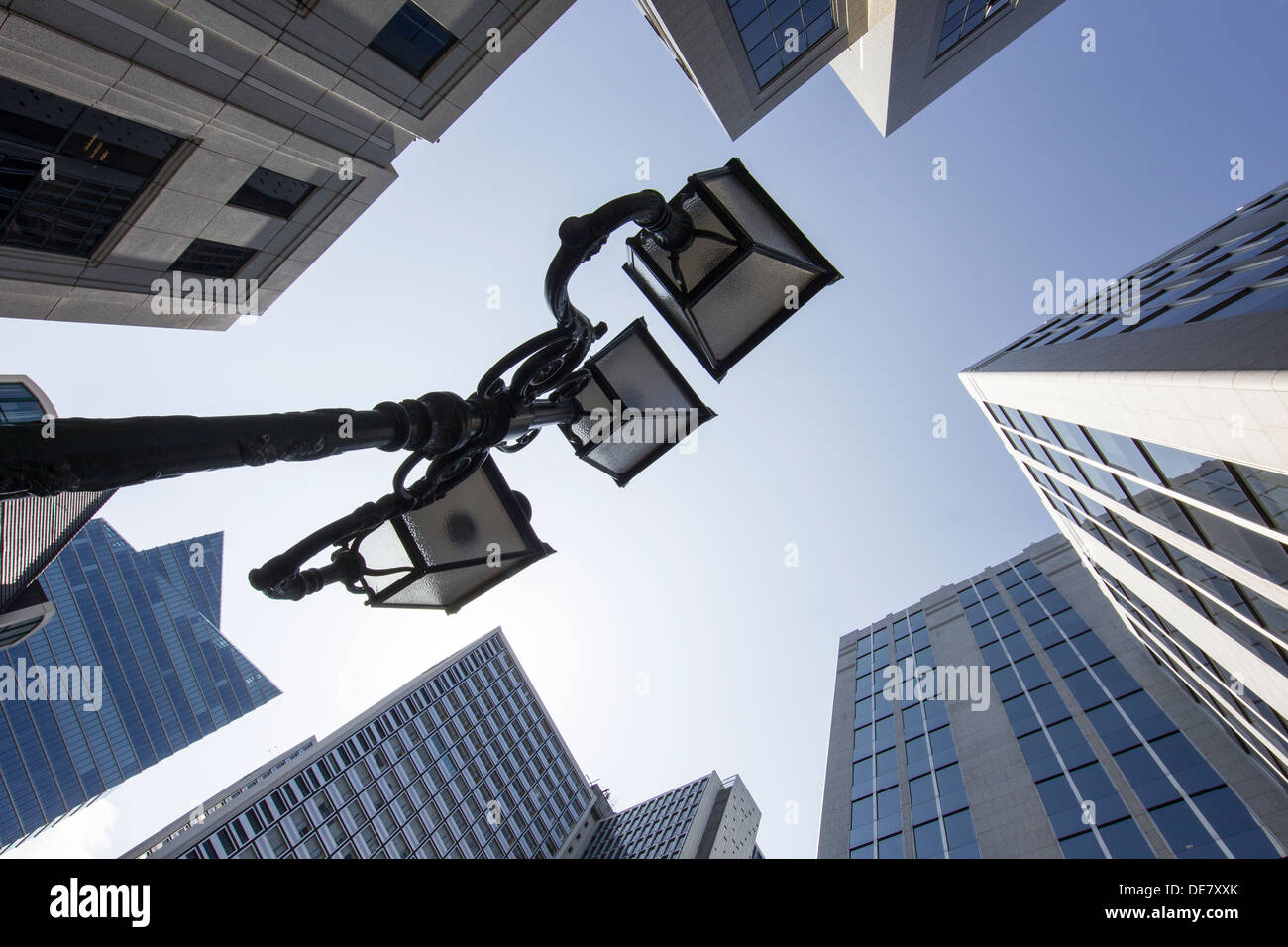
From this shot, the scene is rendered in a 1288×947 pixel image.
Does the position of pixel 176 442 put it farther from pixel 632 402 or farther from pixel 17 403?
pixel 17 403

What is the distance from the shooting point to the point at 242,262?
12812 mm

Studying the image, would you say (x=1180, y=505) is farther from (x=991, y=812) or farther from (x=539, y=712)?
(x=539, y=712)

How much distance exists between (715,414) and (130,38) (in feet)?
32.6

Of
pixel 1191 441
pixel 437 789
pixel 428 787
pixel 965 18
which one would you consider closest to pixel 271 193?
pixel 1191 441

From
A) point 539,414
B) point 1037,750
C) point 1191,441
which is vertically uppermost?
point 539,414

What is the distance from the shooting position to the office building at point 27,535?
97.9ft

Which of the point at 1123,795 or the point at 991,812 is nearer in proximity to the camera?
the point at 1123,795

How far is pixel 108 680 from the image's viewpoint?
99938 millimetres

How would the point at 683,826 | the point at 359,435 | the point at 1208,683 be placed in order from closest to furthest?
the point at 359,435, the point at 1208,683, the point at 683,826

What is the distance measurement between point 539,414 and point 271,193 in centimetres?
1129

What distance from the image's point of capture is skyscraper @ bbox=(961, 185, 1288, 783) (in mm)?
8586
